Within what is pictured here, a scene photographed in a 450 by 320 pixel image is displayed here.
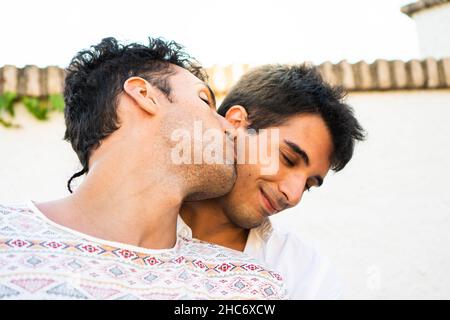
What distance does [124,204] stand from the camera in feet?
5.69

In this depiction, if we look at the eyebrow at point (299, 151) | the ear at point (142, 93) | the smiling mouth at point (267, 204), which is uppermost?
the ear at point (142, 93)

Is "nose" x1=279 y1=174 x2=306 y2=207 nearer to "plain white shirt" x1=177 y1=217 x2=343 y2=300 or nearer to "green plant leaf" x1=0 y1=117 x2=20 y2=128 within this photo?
"plain white shirt" x1=177 y1=217 x2=343 y2=300

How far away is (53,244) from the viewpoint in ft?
5.13

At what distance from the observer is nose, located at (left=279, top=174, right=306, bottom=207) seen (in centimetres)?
225

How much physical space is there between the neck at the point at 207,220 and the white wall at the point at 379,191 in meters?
1.31

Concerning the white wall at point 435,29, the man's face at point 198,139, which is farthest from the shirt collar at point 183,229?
the white wall at point 435,29

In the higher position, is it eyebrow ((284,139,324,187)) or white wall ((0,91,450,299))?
eyebrow ((284,139,324,187))

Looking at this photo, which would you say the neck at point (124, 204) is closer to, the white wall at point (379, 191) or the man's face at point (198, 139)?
the man's face at point (198, 139)

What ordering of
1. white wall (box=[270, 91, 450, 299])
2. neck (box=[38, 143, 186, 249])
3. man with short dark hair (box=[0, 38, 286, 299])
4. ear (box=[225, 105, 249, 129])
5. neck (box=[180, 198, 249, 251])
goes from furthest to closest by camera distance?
white wall (box=[270, 91, 450, 299])
ear (box=[225, 105, 249, 129])
neck (box=[180, 198, 249, 251])
neck (box=[38, 143, 186, 249])
man with short dark hair (box=[0, 38, 286, 299])

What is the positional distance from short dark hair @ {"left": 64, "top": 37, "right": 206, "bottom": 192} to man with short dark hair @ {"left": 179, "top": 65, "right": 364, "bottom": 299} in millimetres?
476

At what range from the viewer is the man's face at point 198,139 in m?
1.80

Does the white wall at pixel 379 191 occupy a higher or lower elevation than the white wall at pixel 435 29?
lower

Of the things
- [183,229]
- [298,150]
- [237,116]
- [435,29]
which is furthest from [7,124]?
[435,29]

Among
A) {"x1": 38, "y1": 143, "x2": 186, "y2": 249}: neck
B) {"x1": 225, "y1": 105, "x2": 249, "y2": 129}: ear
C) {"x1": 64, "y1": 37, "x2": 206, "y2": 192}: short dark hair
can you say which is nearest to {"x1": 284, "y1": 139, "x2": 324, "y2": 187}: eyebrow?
{"x1": 225, "y1": 105, "x2": 249, "y2": 129}: ear
